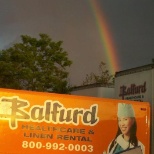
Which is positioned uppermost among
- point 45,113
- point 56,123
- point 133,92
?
point 133,92

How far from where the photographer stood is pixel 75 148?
8.91 m

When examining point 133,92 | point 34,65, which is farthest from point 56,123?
point 34,65

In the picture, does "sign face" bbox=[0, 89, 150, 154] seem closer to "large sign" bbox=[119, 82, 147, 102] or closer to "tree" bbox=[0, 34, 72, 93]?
"large sign" bbox=[119, 82, 147, 102]

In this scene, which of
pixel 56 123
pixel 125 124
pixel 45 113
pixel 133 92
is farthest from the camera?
pixel 133 92

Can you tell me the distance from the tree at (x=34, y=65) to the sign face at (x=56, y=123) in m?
17.2

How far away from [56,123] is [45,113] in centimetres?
31

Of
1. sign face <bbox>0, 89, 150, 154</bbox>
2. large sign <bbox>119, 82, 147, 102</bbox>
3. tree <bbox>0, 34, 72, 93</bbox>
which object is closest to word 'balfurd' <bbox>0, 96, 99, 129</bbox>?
sign face <bbox>0, 89, 150, 154</bbox>

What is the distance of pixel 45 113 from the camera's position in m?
8.66

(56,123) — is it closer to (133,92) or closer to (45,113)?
(45,113)

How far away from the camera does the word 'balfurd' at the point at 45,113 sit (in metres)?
8.33

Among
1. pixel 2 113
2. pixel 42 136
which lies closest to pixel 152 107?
pixel 42 136

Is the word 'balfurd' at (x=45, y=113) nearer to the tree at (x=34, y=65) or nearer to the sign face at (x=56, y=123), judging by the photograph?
the sign face at (x=56, y=123)

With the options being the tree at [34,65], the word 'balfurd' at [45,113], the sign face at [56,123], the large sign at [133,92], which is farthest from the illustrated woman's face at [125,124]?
the tree at [34,65]

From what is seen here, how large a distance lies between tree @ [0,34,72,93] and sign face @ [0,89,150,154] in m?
17.2
